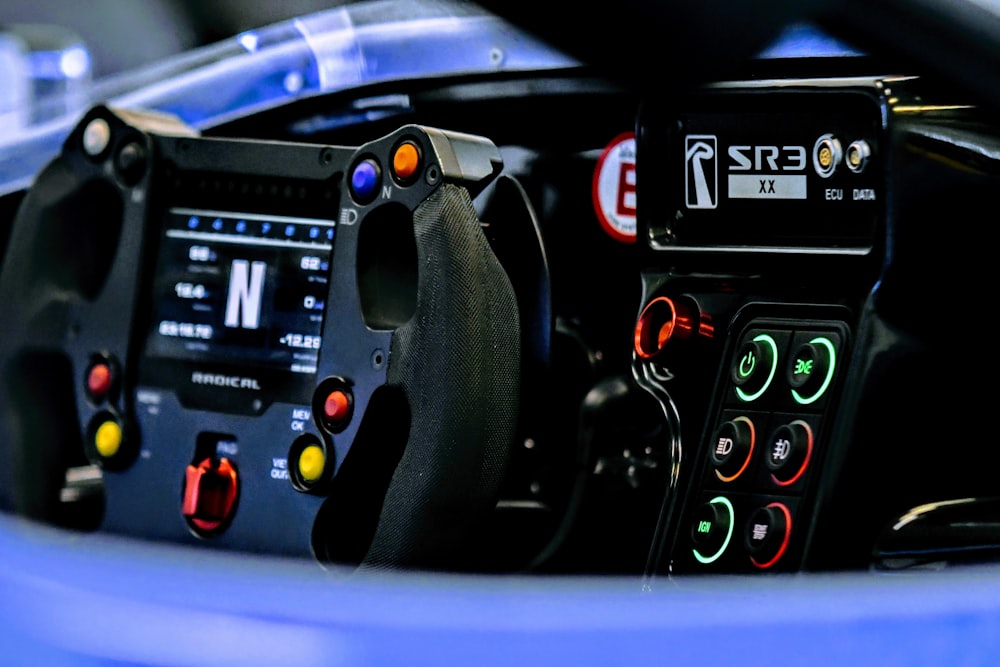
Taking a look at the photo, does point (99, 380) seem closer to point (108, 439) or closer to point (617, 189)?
point (108, 439)

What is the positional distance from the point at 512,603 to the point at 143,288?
41.8 inches

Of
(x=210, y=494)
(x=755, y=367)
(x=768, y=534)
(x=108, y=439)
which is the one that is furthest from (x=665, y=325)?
(x=108, y=439)

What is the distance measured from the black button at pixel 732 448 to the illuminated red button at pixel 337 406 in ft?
1.07

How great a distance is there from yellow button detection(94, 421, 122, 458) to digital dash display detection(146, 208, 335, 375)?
8 cm

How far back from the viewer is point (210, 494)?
133 centimetres

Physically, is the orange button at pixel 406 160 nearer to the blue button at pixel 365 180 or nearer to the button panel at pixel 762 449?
the blue button at pixel 365 180

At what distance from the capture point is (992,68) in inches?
20.3

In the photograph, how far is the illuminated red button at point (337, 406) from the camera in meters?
1.24

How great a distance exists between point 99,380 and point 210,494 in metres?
0.19

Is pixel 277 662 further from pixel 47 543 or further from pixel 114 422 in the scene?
pixel 114 422

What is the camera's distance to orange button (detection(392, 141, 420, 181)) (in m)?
1.20

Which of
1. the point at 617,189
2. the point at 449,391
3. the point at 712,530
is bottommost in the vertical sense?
the point at 712,530

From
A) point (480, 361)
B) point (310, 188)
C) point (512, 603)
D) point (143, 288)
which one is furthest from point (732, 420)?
point (512, 603)

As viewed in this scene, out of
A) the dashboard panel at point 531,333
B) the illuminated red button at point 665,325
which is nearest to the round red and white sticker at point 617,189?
the dashboard panel at point 531,333
